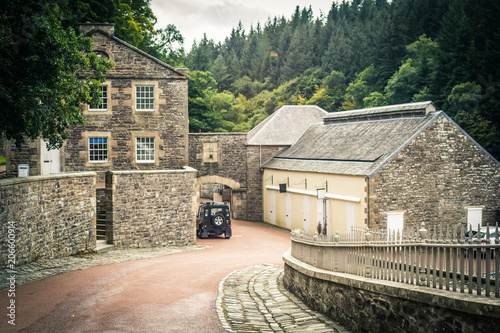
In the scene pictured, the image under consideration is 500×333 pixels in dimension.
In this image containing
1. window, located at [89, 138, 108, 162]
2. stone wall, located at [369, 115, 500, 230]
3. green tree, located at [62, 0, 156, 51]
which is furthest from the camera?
green tree, located at [62, 0, 156, 51]

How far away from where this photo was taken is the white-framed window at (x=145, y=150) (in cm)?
2757

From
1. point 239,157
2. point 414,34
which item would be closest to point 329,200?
point 239,157

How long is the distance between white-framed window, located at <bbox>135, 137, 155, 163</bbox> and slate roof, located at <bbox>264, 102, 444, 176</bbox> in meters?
9.26

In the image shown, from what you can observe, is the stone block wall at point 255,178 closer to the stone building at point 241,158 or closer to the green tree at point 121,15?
the stone building at point 241,158

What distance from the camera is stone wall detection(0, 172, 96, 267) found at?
12.9 meters

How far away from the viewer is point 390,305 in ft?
25.8

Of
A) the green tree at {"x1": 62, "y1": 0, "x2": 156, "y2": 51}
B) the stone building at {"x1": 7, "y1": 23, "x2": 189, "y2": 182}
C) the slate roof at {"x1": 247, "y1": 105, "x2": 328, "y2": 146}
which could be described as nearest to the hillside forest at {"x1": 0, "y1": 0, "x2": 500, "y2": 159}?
the green tree at {"x1": 62, "y1": 0, "x2": 156, "y2": 51}

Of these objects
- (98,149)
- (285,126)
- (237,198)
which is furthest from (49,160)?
(285,126)

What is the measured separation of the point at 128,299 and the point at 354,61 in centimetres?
7031

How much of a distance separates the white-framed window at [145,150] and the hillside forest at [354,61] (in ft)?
22.8

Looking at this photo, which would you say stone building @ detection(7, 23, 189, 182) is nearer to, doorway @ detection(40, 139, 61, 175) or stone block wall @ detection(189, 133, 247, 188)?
doorway @ detection(40, 139, 61, 175)

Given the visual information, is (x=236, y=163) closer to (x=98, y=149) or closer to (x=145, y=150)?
(x=145, y=150)

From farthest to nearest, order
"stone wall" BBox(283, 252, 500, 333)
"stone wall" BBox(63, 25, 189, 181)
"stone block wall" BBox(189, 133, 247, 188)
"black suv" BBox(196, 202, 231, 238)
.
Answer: "stone block wall" BBox(189, 133, 247, 188) < "stone wall" BBox(63, 25, 189, 181) < "black suv" BBox(196, 202, 231, 238) < "stone wall" BBox(283, 252, 500, 333)

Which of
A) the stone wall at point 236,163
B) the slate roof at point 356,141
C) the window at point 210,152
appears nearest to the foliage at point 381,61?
the slate roof at point 356,141
